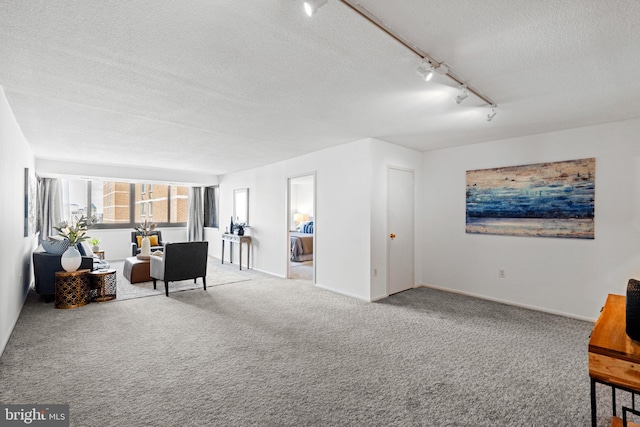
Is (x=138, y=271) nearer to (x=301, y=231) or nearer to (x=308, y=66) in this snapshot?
(x=301, y=231)

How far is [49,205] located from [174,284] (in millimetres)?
4255

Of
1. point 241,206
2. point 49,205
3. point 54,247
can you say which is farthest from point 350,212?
point 49,205

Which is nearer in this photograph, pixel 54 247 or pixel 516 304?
pixel 516 304

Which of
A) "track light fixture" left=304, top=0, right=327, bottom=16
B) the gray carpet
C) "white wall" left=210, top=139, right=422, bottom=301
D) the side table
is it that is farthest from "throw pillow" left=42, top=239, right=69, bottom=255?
"track light fixture" left=304, top=0, right=327, bottom=16

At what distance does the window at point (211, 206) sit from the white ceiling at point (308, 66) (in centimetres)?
464

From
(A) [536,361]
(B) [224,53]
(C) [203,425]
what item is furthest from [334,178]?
(C) [203,425]

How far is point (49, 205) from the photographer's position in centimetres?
700

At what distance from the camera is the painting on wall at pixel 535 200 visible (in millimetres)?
3662

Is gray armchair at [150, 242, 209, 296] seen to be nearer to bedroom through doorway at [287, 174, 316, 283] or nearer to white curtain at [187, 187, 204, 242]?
bedroom through doorway at [287, 174, 316, 283]

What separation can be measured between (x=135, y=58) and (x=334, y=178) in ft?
10.5

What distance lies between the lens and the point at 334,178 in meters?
4.90

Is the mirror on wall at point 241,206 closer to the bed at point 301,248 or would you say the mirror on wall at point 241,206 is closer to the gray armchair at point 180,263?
the bed at point 301,248

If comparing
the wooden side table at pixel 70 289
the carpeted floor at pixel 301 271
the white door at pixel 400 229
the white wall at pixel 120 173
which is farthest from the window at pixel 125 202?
the white door at pixel 400 229

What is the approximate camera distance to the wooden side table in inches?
156
